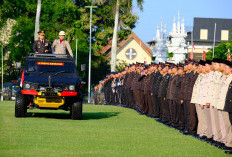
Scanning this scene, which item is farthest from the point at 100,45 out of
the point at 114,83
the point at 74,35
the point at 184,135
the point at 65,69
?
the point at 184,135

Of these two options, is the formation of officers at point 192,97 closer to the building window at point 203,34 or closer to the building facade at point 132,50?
the building facade at point 132,50

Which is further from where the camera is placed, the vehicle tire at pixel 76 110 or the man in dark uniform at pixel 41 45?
the man in dark uniform at pixel 41 45

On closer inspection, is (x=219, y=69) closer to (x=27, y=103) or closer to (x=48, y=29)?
(x=27, y=103)

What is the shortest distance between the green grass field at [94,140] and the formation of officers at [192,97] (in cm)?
42

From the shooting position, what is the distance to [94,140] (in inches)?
615

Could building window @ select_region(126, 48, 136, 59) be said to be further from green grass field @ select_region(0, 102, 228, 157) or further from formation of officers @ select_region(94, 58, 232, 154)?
green grass field @ select_region(0, 102, 228, 157)

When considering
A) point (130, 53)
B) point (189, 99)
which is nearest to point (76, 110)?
point (189, 99)

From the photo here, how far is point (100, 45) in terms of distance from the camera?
7475cm

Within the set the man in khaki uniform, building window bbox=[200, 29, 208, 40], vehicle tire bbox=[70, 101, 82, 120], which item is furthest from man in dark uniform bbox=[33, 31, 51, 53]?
building window bbox=[200, 29, 208, 40]

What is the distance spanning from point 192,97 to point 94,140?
3462mm

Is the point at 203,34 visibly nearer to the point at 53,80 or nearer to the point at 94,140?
the point at 53,80

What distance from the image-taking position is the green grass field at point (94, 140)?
13.3 m

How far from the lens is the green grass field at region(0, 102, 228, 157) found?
525 inches

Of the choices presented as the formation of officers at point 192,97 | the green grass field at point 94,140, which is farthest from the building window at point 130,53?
the green grass field at point 94,140
